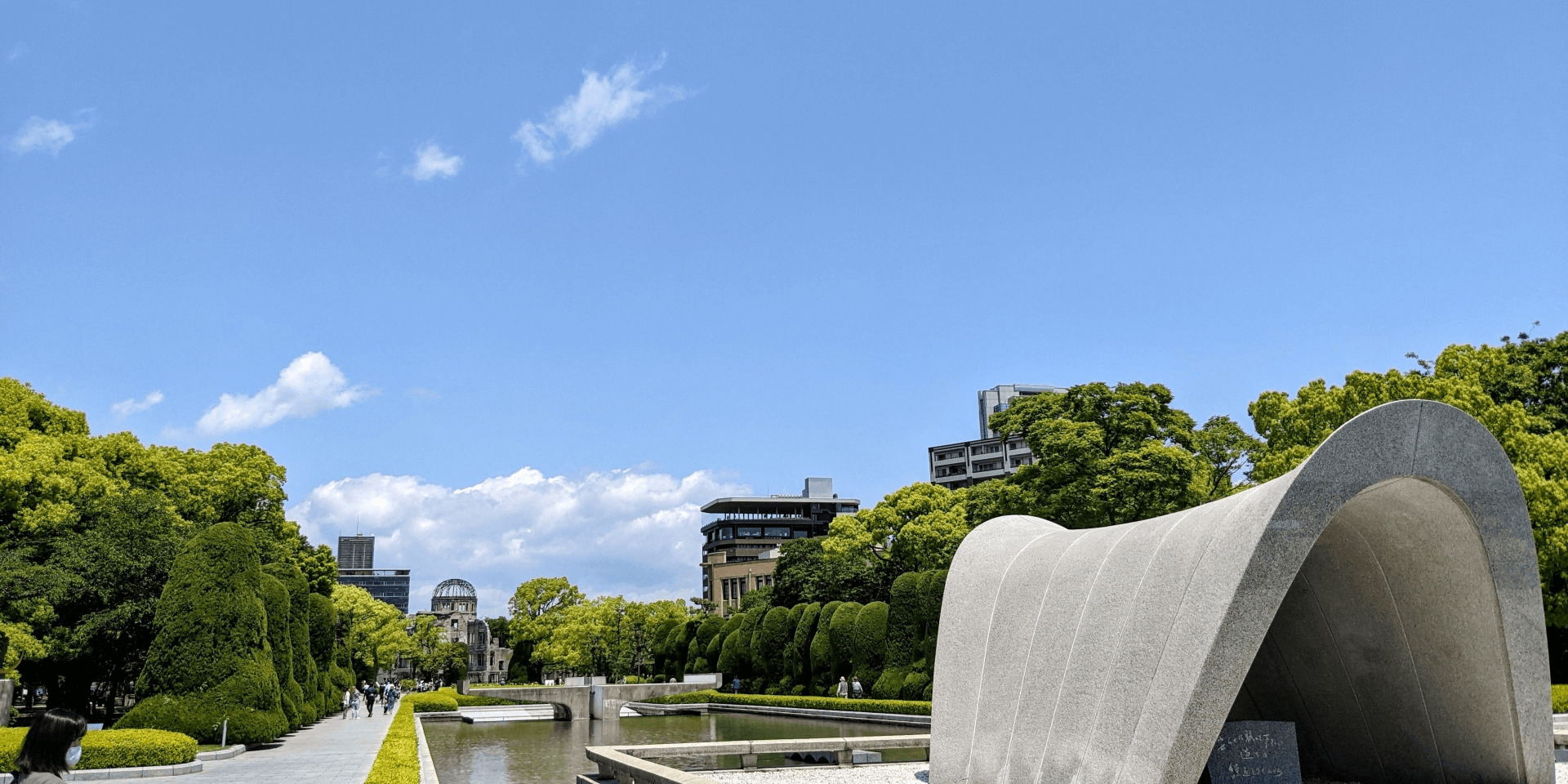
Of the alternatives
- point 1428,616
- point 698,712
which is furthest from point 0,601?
point 1428,616

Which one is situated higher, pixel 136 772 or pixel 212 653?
pixel 212 653

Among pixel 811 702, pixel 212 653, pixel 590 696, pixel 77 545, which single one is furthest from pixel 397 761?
pixel 811 702

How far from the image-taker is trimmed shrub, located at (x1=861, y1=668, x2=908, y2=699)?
38625 millimetres

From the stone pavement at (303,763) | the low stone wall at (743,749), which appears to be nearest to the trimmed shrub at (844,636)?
the stone pavement at (303,763)

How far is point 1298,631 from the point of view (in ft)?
46.9

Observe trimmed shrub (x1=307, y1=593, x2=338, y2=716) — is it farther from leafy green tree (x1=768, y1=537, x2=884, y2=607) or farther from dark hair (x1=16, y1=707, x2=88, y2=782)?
dark hair (x1=16, y1=707, x2=88, y2=782)

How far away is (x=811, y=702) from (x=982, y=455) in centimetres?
7274

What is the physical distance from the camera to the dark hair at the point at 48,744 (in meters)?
4.73

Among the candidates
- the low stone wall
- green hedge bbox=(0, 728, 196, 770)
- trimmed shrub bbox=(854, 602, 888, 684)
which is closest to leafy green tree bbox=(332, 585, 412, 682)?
trimmed shrub bbox=(854, 602, 888, 684)

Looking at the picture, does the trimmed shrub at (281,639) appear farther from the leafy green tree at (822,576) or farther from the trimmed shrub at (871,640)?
the leafy green tree at (822,576)

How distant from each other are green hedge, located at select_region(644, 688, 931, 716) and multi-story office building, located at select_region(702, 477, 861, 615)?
186ft

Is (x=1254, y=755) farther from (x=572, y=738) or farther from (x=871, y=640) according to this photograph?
(x=871, y=640)

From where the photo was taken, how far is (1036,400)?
143ft

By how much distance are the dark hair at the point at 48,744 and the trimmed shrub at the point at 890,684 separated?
35435 mm
